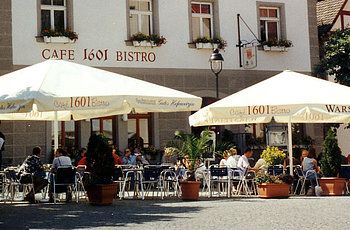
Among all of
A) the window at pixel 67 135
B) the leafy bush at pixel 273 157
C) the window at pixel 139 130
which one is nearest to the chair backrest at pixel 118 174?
the leafy bush at pixel 273 157

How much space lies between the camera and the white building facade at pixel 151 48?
2092 cm

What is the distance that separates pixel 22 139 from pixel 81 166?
16.1ft

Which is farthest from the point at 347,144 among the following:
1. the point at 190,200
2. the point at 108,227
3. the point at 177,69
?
the point at 108,227

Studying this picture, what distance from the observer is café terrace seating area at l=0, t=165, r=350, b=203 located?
603 inches

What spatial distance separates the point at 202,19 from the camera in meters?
23.9

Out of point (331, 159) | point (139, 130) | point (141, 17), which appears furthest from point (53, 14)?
point (331, 159)

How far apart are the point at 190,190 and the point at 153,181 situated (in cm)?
95

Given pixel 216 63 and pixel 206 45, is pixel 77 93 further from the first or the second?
pixel 206 45

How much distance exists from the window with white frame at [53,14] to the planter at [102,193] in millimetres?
8716

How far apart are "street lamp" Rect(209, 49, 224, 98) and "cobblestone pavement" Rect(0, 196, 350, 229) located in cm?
756

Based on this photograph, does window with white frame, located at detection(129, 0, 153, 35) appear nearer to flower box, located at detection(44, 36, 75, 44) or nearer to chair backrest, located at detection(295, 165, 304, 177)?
flower box, located at detection(44, 36, 75, 44)

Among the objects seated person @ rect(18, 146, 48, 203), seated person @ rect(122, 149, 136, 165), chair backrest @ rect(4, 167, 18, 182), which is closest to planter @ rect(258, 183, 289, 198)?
seated person @ rect(18, 146, 48, 203)

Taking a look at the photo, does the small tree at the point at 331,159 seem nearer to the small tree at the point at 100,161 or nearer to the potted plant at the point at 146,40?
the small tree at the point at 100,161

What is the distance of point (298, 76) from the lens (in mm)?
16781
